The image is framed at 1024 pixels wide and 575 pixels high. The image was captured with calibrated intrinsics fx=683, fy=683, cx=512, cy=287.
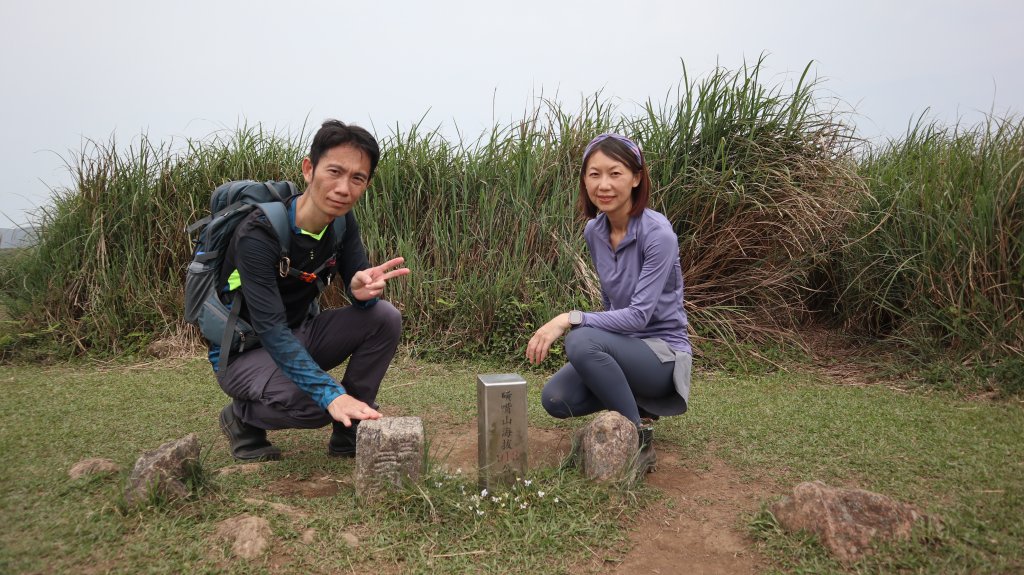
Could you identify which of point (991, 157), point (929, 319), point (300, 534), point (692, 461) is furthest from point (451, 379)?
point (991, 157)

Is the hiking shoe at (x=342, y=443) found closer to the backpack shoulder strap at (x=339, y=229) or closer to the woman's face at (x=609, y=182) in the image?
the backpack shoulder strap at (x=339, y=229)

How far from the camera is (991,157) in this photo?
4.26m

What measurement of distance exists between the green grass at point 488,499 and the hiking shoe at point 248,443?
0.08m

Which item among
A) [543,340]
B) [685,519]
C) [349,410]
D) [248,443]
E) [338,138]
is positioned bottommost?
[685,519]

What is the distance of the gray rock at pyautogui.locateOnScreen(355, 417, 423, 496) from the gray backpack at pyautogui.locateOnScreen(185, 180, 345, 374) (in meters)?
0.72

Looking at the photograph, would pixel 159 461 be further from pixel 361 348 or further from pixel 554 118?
pixel 554 118

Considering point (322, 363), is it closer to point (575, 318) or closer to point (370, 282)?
point (370, 282)

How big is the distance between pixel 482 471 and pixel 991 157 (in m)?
3.94

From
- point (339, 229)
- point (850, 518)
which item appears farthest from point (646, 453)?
point (339, 229)

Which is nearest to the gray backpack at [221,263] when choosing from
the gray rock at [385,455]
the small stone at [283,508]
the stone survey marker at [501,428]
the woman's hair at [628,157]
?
the small stone at [283,508]

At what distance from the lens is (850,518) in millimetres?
1990

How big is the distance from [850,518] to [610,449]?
0.75 m

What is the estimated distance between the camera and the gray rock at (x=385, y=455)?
2168mm

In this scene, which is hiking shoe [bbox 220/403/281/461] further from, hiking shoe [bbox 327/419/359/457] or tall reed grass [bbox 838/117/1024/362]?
tall reed grass [bbox 838/117/1024/362]
